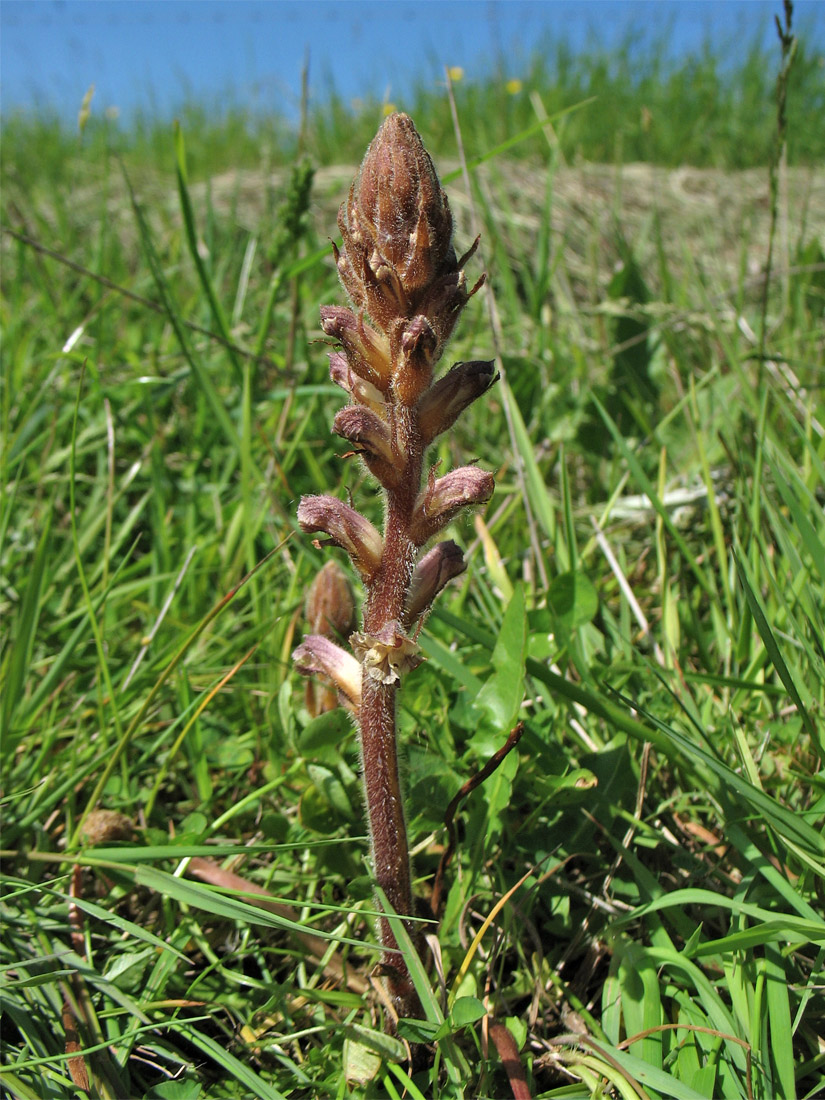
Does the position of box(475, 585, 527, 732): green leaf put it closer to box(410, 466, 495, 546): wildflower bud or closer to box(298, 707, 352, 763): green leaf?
box(298, 707, 352, 763): green leaf

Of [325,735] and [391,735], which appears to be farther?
[325,735]

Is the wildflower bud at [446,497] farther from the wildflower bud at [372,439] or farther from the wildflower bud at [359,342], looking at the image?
the wildflower bud at [359,342]

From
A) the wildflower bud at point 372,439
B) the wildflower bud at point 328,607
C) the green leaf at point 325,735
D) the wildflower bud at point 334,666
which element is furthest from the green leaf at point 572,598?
the wildflower bud at point 372,439

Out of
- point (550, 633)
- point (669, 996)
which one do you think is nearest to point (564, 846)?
point (669, 996)

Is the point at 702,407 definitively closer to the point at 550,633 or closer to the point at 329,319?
the point at 550,633

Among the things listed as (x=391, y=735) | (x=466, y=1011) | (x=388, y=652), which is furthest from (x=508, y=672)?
(x=466, y=1011)

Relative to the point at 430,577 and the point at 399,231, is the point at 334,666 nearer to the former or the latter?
the point at 430,577
